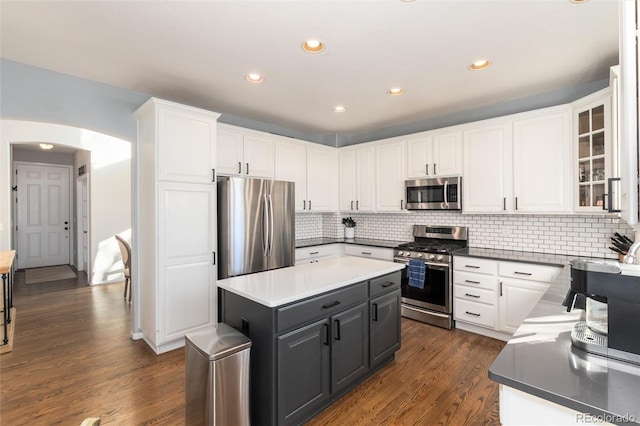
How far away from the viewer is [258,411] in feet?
6.17

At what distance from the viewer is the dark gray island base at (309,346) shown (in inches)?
71.6

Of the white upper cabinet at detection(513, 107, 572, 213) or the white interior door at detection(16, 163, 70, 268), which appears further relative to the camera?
the white interior door at detection(16, 163, 70, 268)

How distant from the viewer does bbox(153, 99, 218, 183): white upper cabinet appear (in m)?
2.98

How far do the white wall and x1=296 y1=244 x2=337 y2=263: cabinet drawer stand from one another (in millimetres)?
3770

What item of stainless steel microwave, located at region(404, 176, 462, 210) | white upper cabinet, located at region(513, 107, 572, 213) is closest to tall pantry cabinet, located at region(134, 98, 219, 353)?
stainless steel microwave, located at region(404, 176, 462, 210)

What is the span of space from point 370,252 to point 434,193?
4.10ft

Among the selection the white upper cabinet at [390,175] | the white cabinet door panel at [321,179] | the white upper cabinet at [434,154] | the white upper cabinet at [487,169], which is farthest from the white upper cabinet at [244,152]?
the white upper cabinet at [487,169]

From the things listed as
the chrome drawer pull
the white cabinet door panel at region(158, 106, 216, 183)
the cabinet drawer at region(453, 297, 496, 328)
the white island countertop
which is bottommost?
the cabinet drawer at region(453, 297, 496, 328)

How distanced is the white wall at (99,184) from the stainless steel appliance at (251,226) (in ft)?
10.9

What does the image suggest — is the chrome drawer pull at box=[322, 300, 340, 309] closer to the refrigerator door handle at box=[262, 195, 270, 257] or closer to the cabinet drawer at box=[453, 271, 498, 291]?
the refrigerator door handle at box=[262, 195, 270, 257]

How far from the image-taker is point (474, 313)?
349cm

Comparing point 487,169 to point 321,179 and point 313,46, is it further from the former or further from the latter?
point 313,46

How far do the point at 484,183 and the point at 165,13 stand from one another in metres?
Answer: 3.56

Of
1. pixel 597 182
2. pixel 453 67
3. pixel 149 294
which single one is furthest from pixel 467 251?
pixel 149 294
